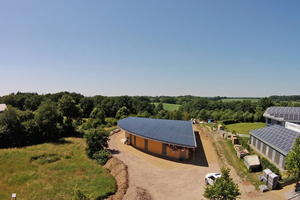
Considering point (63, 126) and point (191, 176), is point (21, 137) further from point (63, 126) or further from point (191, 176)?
point (191, 176)

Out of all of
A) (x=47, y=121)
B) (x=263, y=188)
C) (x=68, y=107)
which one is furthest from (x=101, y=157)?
(x=68, y=107)

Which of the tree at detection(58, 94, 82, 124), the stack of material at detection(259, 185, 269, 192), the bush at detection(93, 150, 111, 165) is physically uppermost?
the tree at detection(58, 94, 82, 124)

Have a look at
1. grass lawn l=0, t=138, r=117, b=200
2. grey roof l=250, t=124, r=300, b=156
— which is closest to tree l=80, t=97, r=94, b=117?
grass lawn l=0, t=138, r=117, b=200

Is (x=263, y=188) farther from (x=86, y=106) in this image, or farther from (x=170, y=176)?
(x=86, y=106)

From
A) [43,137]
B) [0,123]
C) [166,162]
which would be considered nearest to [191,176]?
[166,162]

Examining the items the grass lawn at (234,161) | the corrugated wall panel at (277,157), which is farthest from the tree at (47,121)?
the corrugated wall panel at (277,157)

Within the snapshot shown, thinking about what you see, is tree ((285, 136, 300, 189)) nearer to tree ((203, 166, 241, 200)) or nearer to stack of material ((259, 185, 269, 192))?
stack of material ((259, 185, 269, 192))
